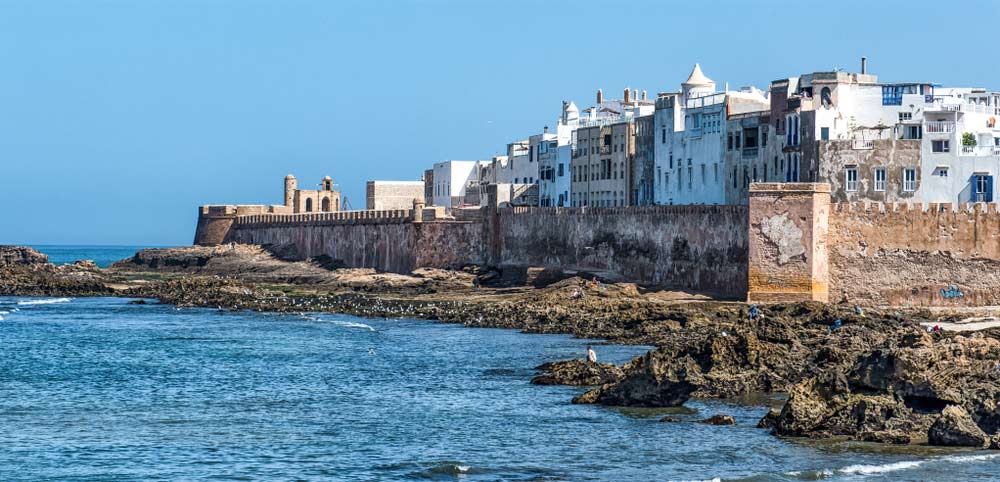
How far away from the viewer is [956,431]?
26562 millimetres

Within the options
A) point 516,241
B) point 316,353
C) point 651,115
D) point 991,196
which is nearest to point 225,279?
point 516,241

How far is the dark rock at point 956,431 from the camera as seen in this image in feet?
87.2

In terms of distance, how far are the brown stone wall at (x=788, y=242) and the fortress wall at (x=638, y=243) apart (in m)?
1.14

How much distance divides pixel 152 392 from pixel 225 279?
145ft

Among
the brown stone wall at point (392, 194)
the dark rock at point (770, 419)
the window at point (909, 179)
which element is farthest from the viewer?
the brown stone wall at point (392, 194)

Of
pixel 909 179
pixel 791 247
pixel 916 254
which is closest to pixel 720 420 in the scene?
pixel 791 247

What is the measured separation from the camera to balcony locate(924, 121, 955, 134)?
57531mm

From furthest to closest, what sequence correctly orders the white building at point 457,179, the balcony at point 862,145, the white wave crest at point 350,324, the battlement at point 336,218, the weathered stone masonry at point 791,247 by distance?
the white building at point 457,179, the battlement at point 336,218, the balcony at point 862,145, the white wave crest at point 350,324, the weathered stone masonry at point 791,247

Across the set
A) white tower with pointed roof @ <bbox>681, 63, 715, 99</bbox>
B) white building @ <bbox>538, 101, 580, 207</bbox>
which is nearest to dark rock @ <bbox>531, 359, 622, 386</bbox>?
white tower with pointed roof @ <bbox>681, 63, 715, 99</bbox>

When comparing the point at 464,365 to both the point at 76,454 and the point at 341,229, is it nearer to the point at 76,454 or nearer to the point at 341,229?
the point at 76,454

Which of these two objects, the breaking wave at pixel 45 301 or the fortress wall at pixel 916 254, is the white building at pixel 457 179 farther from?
the fortress wall at pixel 916 254

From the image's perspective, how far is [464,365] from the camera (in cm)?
4153

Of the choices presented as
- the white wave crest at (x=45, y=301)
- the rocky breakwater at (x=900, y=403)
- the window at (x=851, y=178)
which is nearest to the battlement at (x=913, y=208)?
the window at (x=851, y=178)

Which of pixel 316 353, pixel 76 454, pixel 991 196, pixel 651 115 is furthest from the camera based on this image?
pixel 651 115
